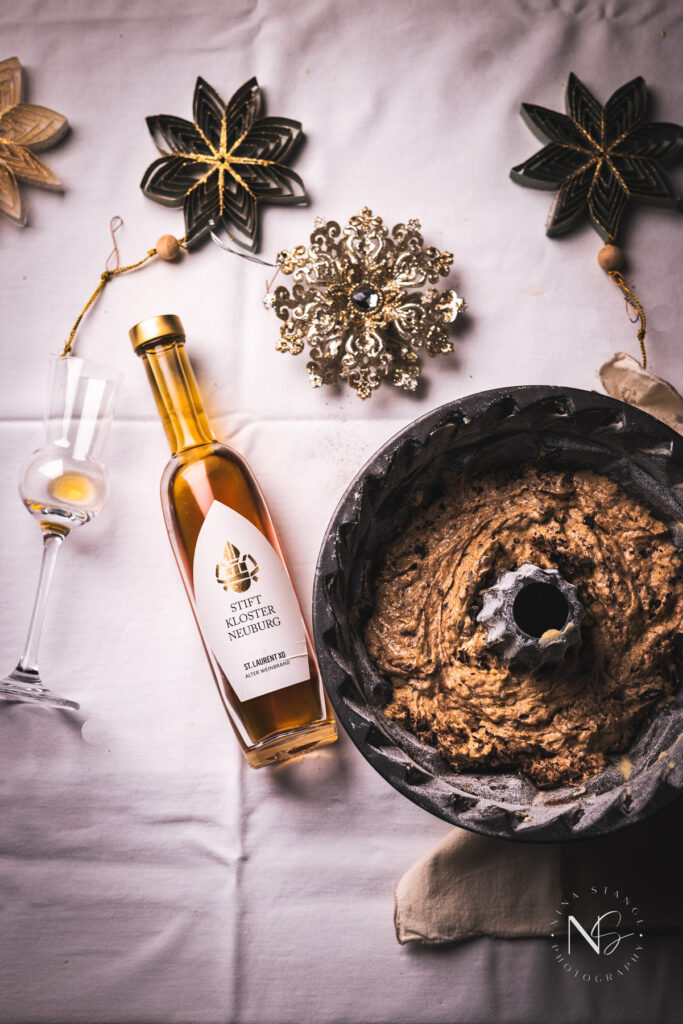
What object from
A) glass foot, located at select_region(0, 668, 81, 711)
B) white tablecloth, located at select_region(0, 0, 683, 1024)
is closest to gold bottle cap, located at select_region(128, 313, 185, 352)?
white tablecloth, located at select_region(0, 0, 683, 1024)

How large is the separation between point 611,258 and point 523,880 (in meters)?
0.88

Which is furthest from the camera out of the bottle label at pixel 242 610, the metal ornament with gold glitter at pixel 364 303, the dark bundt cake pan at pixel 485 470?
the metal ornament with gold glitter at pixel 364 303

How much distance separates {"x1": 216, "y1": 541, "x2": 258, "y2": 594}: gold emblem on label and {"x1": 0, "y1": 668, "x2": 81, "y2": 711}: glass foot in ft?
1.02

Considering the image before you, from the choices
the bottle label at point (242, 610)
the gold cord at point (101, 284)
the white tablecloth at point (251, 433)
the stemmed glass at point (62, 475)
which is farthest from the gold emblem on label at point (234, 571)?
the gold cord at point (101, 284)

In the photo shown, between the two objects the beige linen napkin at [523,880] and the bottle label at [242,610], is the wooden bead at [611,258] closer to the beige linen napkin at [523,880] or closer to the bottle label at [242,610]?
the bottle label at [242,610]

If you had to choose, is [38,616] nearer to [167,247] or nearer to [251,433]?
[251,433]

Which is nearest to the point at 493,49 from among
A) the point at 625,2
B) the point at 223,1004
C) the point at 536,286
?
the point at 625,2

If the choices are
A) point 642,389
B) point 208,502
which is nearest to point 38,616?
point 208,502

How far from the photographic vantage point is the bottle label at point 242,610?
90 cm

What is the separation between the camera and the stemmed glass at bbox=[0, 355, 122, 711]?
38.2 inches

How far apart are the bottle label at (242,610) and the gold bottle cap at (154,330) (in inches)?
9.1

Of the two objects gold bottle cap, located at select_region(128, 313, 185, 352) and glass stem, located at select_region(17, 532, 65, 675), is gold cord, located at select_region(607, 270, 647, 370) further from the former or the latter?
glass stem, located at select_region(17, 532, 65, 675)

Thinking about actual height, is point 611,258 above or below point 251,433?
above

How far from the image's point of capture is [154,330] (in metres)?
0.92
